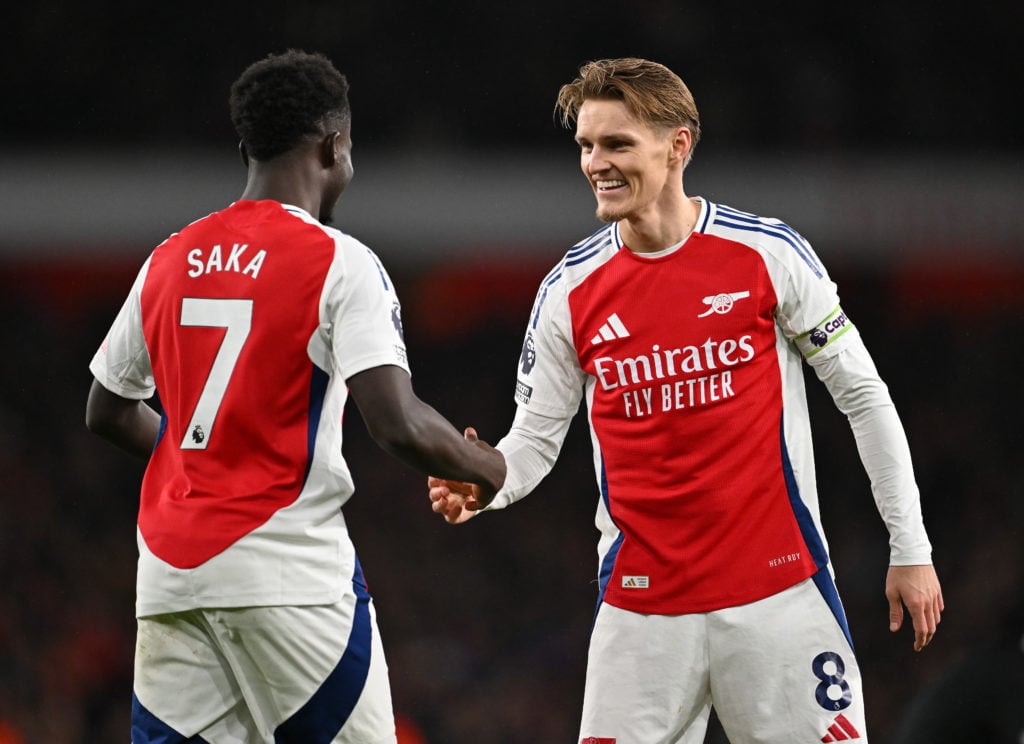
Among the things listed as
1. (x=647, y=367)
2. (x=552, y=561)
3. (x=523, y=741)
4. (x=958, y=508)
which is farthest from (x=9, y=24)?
(x=647, y=367)

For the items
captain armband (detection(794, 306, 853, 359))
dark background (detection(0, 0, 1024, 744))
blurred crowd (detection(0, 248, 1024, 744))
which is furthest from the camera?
dark background (detection(0, 0, 1024, 744))

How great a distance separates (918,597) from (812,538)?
0.28m

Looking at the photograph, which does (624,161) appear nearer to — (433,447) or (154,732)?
(433,447)

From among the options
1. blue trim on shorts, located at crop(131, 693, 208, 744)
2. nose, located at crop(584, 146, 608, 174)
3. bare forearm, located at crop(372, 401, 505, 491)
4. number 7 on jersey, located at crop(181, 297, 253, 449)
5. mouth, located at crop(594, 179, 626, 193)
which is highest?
nose, located at crop(584, 146, 608, 174)

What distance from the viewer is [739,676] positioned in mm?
3166

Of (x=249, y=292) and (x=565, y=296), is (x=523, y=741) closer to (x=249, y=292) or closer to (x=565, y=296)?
(x=565, y=296)

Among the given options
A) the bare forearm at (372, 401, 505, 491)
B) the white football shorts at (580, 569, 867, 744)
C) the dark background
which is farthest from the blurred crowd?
the bare forearm at (372, 401, 505, 491)

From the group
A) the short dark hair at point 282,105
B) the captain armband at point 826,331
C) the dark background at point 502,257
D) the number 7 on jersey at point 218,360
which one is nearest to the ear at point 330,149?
the short dark hair at point 282,105

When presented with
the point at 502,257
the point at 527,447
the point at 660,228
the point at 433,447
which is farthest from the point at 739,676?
the point at 502,257

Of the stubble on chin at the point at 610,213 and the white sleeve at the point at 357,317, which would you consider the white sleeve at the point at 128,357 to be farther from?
the stubble on chin at the point at 610,213

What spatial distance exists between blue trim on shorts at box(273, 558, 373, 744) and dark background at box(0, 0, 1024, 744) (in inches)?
234

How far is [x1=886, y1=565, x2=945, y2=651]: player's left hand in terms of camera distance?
3164mm

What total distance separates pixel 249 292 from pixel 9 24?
342 inches

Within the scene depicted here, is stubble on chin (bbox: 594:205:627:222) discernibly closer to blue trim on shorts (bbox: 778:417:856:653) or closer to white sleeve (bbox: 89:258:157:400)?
blue trim on shorts (bbox: 778:417:856:653)
